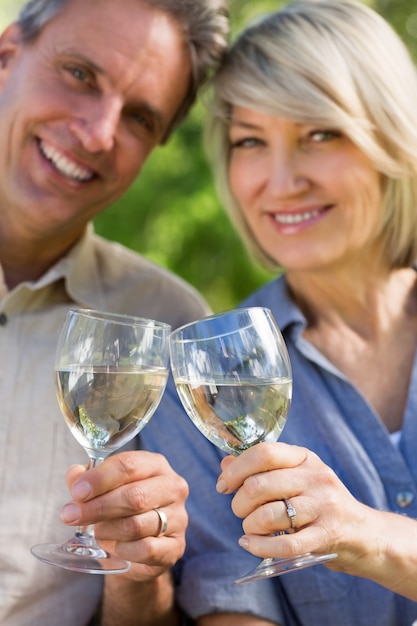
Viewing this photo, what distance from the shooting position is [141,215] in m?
7.98

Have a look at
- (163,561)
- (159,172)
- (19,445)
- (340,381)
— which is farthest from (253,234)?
(159,172)

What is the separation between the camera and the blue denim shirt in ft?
6.85

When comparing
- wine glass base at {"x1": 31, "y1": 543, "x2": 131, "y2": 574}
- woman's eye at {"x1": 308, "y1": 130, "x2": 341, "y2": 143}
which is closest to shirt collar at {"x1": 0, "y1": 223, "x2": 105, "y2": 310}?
woman's eye at {"x1": 308, "y1": 130, "x2": 341, "y2": 143}

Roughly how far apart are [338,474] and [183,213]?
5.92 meters

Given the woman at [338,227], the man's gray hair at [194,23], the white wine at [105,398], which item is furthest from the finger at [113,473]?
the man's gray hair at [194,23]

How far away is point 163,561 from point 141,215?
635cm

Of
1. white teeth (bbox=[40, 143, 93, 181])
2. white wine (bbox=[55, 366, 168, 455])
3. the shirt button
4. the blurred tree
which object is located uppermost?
white teeth (bbox=[40, 143, 93, 181])

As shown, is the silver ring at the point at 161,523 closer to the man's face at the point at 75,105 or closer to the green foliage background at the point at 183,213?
the man's face at the point at 75,105

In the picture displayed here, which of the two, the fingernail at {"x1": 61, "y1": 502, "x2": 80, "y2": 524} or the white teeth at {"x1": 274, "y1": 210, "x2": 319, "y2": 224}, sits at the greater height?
the fingernail at {"x1": 61, "y1": 502, "x2": 80, "y2": 524}

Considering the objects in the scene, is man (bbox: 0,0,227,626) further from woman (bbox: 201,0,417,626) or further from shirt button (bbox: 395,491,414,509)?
shirt button (bbox: 395,491,414,509)

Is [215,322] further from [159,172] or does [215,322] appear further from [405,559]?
[159,172]

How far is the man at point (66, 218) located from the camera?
2.17 meters

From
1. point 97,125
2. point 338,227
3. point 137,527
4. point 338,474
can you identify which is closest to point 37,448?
point 137,527

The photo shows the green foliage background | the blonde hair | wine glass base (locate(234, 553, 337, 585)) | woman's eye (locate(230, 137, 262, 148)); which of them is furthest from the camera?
the green foliage background
